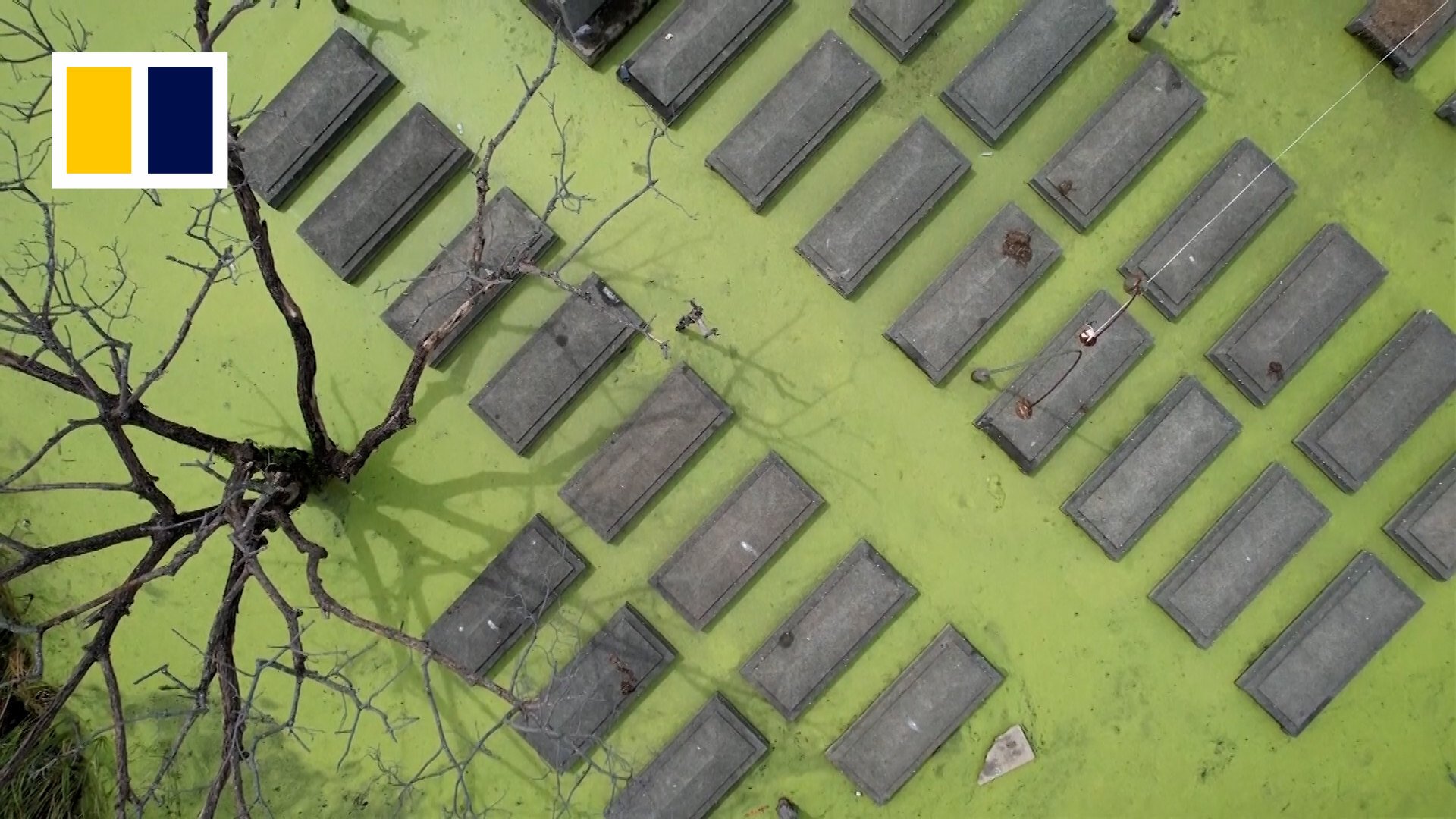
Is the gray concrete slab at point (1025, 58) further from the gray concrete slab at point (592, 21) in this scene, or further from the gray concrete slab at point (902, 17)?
the gray concrete slab at point (592, 21)

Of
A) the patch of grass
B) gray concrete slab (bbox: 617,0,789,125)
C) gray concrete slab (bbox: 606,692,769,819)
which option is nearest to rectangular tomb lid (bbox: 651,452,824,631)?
gray concrete slab (bbox: 606,692,769,819)

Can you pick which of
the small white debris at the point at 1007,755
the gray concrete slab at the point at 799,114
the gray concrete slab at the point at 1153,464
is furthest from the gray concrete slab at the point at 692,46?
the small white debris at the point at 1007,755

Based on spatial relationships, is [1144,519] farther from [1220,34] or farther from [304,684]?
[304,684]

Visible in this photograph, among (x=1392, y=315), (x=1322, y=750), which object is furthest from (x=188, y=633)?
(x=1392, y=315)

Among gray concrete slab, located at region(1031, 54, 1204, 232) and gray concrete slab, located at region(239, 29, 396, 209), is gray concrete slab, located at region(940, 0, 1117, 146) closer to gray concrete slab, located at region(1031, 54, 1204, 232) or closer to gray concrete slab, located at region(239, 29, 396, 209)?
gray concrete slab, located at region(1031, 54, 1204, 232)

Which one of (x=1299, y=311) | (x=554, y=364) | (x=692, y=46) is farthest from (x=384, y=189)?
(x=1299, y=311)
